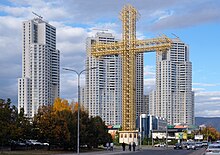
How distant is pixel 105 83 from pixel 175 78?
1502 inches

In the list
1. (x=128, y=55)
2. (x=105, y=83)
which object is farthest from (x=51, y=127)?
(x=105, y=83)

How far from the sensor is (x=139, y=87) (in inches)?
6024

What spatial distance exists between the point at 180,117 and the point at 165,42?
123090mm

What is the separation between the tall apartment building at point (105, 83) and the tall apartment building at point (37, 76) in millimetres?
15391

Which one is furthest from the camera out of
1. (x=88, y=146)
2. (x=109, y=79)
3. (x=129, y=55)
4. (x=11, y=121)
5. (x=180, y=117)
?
(x=180, y=117)

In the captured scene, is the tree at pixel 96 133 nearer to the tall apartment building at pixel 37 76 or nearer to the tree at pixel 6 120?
the tree at pixel 6 120

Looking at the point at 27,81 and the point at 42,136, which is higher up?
the point at 27,81

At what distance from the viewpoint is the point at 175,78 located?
171m

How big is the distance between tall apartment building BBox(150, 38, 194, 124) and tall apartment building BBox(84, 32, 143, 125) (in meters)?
16.2

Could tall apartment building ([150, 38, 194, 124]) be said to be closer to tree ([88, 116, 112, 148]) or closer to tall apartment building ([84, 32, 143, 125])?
tall apartment building ([84, 32, 143, 125])

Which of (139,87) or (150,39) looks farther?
(139,87)

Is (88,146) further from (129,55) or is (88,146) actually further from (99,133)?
(129,55)

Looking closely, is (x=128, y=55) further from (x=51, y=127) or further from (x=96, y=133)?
(x=51, y=127)

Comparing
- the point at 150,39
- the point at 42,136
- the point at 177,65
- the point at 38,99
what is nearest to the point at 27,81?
the point at 38,99
